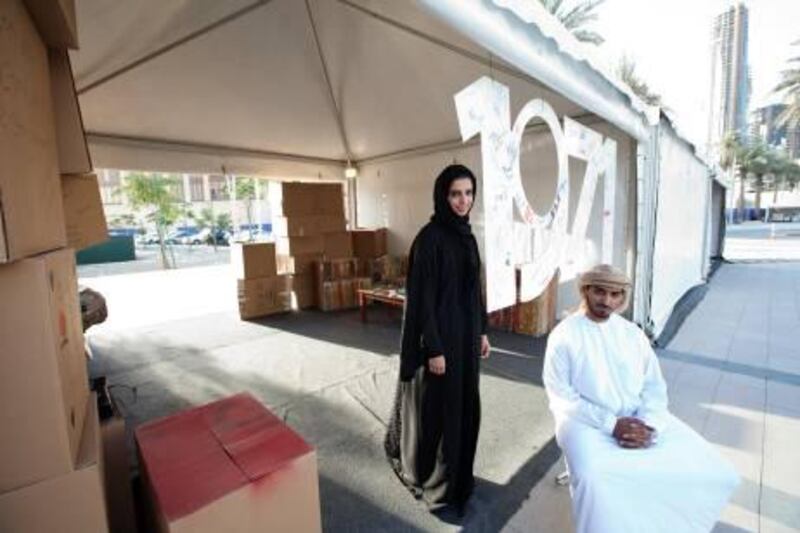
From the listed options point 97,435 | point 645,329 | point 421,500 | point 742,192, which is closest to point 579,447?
point 421,500

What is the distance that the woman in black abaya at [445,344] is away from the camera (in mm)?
1781

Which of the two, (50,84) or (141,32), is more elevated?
(141,32)

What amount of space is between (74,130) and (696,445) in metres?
2.29

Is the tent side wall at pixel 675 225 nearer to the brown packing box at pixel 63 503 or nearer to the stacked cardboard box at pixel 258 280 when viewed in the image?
the brown packing box at pixel 63 503

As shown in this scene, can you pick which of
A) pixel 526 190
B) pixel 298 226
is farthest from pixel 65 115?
pixel 298 226

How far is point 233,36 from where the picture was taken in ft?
11.5

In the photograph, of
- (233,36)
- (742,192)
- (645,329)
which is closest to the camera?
(233,36)

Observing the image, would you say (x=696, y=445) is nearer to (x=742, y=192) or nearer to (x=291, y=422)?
(x=291, y=422)

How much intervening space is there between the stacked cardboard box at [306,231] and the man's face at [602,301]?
201 inches

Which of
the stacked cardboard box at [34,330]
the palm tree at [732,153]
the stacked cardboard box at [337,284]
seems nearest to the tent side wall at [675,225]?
the stacked cardboard box at [337,284]

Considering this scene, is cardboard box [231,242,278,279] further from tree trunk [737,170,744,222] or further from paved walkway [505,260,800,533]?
tree trunk [737,170,744,222]

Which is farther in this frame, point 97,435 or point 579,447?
point 579,447

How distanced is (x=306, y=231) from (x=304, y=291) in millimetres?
924

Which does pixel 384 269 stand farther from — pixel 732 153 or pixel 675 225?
pixel 732 153
